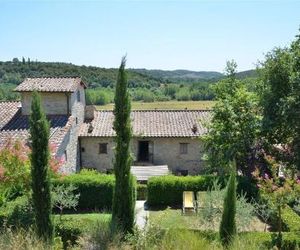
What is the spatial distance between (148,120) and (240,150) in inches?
442

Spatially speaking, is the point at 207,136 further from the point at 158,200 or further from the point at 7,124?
the point at 7,124

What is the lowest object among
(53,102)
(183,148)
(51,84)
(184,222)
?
(184,222)

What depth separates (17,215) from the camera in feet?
52.2

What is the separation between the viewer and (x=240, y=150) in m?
23.8

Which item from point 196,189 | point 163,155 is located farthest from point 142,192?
point 163,155

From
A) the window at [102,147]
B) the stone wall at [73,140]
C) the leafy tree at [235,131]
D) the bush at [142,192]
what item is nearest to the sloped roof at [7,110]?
the stone wall at [73,140]

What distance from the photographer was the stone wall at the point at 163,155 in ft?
103

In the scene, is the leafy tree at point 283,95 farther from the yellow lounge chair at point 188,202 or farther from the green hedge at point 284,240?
the green hedge at point 284,240

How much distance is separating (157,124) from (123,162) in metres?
19.6

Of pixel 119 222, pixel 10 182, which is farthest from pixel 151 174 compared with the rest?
pixel 119 222

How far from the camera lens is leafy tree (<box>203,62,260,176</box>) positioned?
23.7 meters

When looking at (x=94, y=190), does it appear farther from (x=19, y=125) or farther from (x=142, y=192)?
(x=19, y=125)

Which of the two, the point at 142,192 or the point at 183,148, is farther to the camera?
the point at 183,148

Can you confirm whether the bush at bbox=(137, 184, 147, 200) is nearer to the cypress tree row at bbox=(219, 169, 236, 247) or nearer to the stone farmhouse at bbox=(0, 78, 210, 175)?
the stone farmhouse at bbox=(0, 78, 210, 175)
